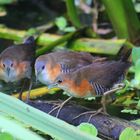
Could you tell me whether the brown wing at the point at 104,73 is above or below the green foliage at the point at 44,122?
below

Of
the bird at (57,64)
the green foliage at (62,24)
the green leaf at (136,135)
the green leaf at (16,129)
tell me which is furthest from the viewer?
the green foliage at (62,24)

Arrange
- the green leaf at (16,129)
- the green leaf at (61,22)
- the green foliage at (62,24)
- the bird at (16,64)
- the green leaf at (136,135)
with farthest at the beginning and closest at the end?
the green leaf at (61,22) → the green foliage at (62,24) → the bird at (16,64) → the green leaf at (136,135) → the green leaf at (16,129)

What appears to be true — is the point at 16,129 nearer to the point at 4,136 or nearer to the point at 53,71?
the point at 4,136

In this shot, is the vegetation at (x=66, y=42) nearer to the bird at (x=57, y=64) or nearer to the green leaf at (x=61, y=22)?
the green leaf at (x=61, y=22)

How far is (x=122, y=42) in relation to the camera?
4406 millimetres

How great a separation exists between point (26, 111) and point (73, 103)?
66.1 inches

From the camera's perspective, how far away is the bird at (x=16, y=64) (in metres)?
3.73

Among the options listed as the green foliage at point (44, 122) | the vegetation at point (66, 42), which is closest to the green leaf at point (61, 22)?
the vegetation at point (66, 42)

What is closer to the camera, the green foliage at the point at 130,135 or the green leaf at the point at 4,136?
the green leaf at the point at 4,136

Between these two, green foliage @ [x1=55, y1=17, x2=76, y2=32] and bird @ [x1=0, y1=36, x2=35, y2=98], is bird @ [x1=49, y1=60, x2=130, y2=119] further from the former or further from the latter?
green foliage @ [x1=55, y1=17, x2=76, y2=32]

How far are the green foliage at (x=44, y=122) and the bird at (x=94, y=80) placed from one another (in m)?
1.21

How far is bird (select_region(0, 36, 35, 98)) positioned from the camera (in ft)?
12.2

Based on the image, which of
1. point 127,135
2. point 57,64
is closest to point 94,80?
point 57,64

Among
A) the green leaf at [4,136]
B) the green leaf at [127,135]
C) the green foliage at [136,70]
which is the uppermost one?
the green foliage at [136,70]
